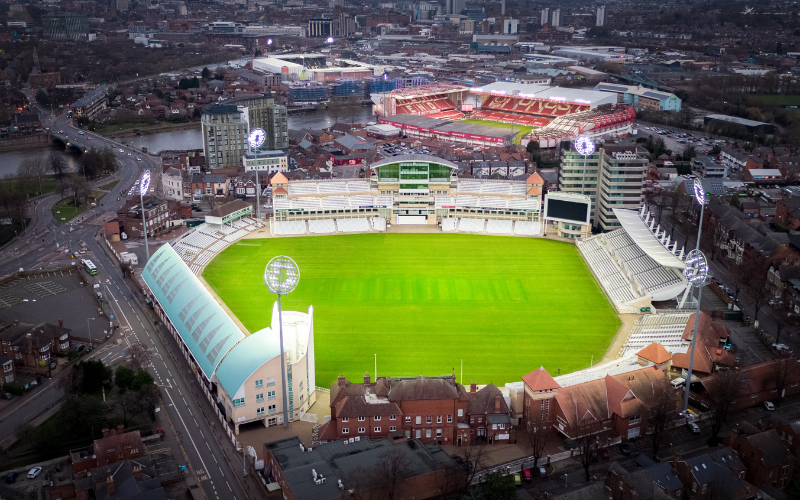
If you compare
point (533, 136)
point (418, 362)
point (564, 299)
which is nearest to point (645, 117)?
point (533, 136)

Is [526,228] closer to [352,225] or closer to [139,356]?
[352,225]

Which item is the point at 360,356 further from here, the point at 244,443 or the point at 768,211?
the point at 768,211

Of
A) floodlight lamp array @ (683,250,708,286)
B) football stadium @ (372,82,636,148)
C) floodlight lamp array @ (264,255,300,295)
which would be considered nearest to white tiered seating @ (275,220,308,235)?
floodlight lamp array @ (264,255,300,295)

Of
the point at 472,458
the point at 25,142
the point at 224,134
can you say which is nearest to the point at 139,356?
the point at 472,458

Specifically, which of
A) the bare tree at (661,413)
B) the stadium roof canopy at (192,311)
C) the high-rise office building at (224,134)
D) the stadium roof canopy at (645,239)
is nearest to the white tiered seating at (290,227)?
the stadium roof canopy at (192,311)

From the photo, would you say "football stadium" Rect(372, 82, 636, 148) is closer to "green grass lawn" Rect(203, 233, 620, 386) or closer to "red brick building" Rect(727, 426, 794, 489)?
"green grass lawn" Rect(203, 233, 620, 386)

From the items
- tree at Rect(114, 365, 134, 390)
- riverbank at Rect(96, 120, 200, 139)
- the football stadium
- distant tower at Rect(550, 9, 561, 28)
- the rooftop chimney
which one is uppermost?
distant tower at Rect(550, 9, 561, 28)
